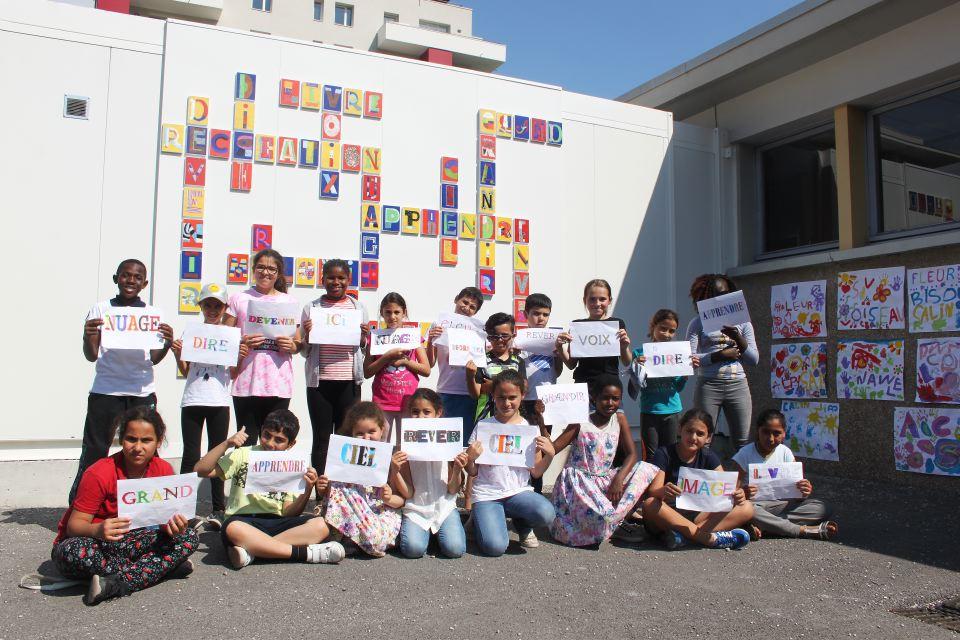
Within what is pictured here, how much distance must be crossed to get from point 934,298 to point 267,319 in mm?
5522

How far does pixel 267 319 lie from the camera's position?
15.2 ft

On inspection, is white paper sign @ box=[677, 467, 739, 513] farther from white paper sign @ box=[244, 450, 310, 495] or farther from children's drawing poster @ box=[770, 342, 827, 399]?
children's drawing poster @ box=[770, 342, 827, 399]

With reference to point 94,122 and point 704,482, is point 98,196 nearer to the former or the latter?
point 94,122

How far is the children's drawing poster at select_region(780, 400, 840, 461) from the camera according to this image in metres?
7.20

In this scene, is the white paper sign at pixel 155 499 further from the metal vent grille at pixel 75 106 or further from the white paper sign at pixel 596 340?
the metal vent grille at pixel 75 106

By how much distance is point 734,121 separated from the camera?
8.98 metres

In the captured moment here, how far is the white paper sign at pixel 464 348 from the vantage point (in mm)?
4852

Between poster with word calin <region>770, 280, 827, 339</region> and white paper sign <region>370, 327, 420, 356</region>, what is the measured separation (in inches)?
181

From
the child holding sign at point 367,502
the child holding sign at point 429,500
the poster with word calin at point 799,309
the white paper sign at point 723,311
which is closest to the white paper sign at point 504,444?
the child holding sign at point 429,500

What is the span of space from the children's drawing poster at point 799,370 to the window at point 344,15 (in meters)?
30.4

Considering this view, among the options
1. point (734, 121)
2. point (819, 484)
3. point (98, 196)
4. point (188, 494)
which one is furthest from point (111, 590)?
point (734, 121)

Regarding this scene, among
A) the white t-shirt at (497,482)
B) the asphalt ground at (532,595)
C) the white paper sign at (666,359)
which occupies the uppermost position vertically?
the white paper sign at (666,359)

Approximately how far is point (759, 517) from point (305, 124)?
5080 mm

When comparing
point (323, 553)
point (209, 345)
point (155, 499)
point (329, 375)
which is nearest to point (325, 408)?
point (329, 375)
